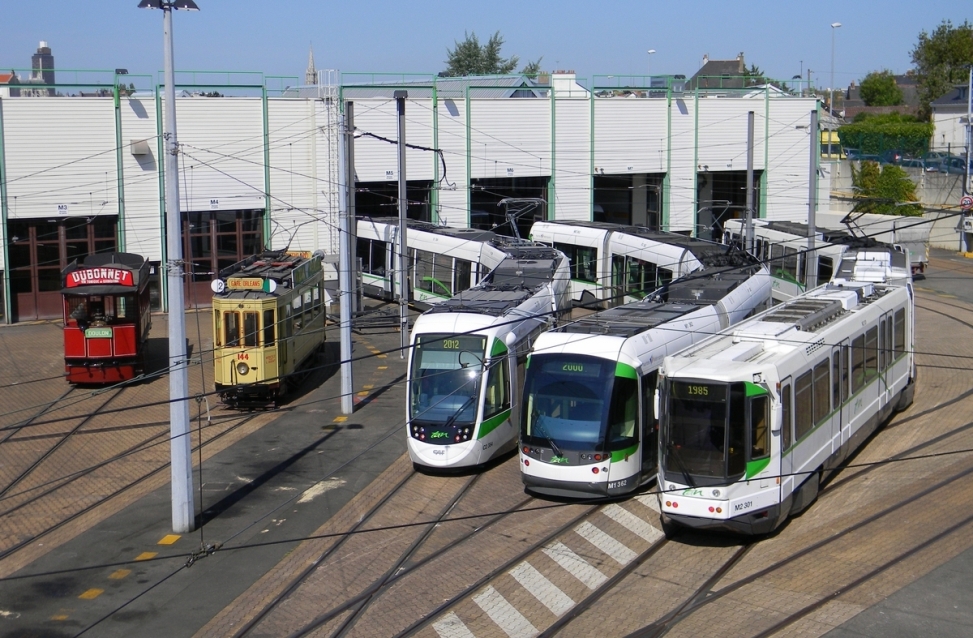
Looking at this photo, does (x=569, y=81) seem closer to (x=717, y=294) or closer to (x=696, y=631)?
(x=717, y=294)

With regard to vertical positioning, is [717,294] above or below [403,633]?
above

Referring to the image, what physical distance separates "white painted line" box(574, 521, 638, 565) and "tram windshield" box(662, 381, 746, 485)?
1.20 meters

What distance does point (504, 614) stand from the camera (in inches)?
463

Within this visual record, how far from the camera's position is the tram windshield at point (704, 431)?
12836mm

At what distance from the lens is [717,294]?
20.3m

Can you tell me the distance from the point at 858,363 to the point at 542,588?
6.91 metres

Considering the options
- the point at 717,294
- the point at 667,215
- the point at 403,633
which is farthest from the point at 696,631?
the point at 667,215

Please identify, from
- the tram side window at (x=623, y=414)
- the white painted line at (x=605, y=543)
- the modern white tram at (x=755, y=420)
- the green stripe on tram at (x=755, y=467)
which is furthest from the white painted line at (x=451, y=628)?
the tram side window at (x=623, y=414)

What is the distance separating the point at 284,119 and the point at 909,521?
1045 inches

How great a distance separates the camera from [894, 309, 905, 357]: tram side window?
1886 centimetres

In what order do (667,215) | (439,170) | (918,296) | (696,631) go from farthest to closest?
(667,215)
(439,170)
(918,296)
(696,631)

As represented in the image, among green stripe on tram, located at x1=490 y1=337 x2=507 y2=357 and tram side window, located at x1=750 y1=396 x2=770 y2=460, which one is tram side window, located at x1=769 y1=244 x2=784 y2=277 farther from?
tram side window, located at x1=750 y1=396 x2=770 y2=460

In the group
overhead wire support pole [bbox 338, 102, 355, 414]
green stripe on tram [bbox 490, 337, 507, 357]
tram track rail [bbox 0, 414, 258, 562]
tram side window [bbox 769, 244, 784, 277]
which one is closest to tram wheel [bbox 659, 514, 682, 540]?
green stripe on tram [bbox 490, 337, 507, 357]

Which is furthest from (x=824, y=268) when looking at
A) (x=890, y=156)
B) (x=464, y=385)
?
(x=890, y=156)
